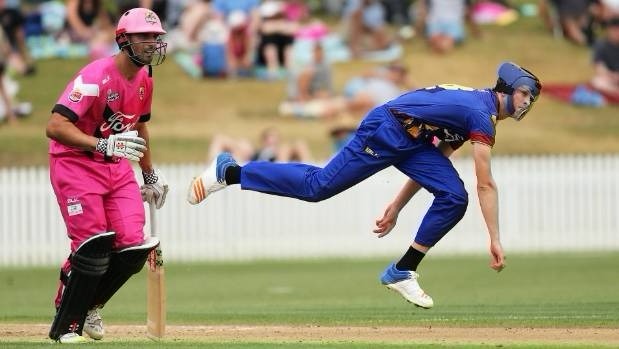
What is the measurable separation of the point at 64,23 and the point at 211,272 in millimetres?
11785

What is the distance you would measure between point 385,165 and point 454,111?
2.43 feet

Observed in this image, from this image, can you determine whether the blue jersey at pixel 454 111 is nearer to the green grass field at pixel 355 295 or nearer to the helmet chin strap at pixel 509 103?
the helmet chin strap at pixel 509 103

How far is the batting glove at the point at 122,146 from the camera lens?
1064cm

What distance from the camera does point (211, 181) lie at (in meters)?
Result: 12.5

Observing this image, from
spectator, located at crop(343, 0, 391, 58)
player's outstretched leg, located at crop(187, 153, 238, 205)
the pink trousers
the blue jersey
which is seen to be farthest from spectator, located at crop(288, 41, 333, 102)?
the pink trousers

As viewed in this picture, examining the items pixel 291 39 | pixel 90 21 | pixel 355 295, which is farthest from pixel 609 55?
pixel 355 295

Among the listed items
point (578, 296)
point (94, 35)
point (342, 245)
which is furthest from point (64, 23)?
point (578, 296)

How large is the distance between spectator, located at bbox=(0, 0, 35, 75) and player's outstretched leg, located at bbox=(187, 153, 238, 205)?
17854mm

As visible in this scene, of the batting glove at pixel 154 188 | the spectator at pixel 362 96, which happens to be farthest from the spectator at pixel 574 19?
the batting glove at pixel 154 188

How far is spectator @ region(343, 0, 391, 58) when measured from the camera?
106 feet

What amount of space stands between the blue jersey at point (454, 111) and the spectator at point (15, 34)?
1884 centimetres

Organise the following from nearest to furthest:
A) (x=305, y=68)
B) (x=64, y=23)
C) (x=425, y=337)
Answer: (x=425, y=337) → (x=305, y=68) → (x=64, y=23)

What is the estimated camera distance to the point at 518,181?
24391mm

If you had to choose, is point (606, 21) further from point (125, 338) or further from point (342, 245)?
point (125, 338)
